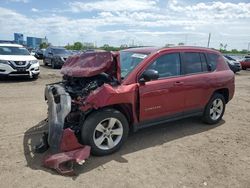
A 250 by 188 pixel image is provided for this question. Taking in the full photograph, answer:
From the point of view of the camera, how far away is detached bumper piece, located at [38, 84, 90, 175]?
3729mm

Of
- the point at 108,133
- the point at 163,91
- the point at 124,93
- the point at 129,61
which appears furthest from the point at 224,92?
the point at 108,133

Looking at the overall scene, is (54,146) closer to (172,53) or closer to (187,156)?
(187,156)

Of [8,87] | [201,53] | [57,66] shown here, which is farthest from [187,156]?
[57,66]

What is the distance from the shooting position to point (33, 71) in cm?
1229

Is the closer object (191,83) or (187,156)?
(187,156)

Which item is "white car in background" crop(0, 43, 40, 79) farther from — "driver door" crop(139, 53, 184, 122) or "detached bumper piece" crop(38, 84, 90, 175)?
"driver door" crop(139, 53, 184, 122)

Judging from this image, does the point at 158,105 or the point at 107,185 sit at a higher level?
the point at 158,105

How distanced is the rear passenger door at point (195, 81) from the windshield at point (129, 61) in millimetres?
998

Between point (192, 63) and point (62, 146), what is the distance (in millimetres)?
3200

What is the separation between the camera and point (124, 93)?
430 centimetres

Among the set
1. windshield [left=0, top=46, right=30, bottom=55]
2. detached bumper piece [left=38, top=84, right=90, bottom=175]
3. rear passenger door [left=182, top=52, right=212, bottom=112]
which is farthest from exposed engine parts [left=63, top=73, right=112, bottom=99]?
windshield [left=0, top=46, right=30, bottom=55]

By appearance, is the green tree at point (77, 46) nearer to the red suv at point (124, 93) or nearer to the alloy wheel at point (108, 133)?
the red suv at point (124, 93)

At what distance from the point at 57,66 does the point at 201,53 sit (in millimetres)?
14485

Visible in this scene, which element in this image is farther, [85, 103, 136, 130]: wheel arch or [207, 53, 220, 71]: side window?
[207, 53, 220, 71]: side window
